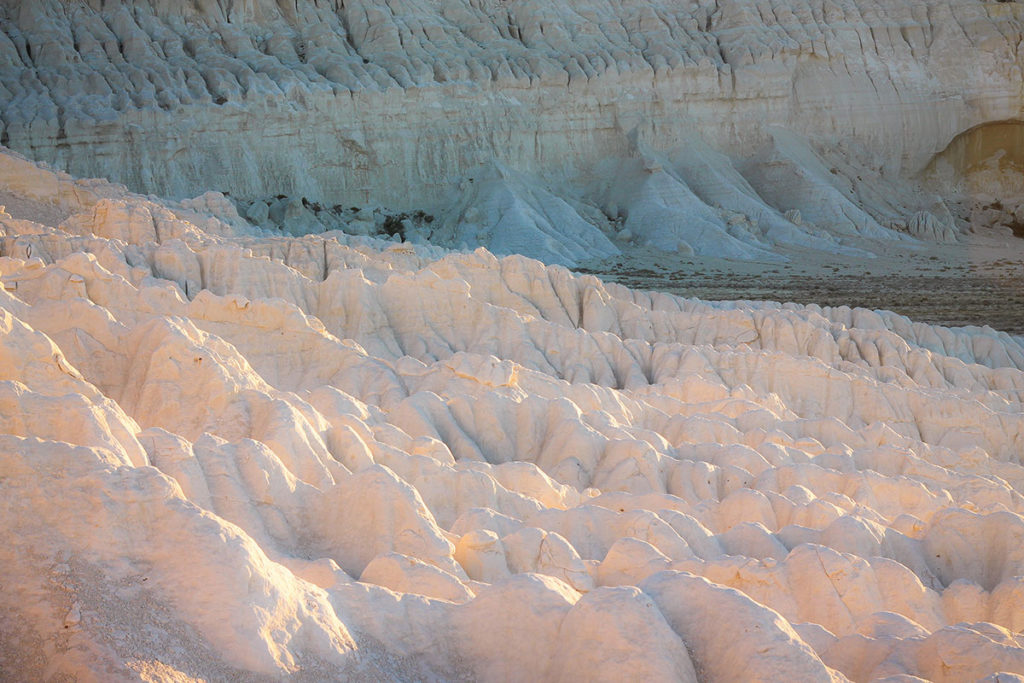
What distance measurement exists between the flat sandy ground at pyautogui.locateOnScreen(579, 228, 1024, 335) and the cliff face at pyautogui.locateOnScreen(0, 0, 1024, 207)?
9560 millimetres

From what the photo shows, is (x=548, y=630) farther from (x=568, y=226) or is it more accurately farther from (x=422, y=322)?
(x=568, y=226)

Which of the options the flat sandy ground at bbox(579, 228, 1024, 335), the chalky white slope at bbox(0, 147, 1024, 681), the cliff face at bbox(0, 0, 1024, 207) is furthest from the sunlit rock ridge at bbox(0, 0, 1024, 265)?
the chalky white slope at bbox(0, 147, 1024, 681)

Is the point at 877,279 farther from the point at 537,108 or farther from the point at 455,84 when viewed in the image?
the point at 455,84

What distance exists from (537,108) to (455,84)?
14.5ft

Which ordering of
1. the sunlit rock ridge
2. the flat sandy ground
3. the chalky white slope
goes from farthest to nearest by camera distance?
the sunlit rock ridge < the flat sandy ground < the chalky white slope

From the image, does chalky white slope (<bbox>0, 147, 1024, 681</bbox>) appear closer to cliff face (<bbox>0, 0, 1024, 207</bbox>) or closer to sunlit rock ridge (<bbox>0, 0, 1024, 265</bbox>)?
cliff face (<bbox>0, 0, 1024, 207</bbox>)

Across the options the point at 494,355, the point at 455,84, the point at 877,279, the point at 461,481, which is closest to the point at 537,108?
the point at 455,84

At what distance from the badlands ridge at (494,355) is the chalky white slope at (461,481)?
0.12 ft

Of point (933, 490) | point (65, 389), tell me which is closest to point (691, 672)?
point (65, 389)

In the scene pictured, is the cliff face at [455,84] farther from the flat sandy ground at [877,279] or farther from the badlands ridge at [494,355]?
the flat sandy ground at [877,279]

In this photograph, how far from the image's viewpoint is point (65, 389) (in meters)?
9.66

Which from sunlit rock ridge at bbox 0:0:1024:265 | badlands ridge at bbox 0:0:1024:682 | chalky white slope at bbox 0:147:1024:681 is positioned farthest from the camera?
sunlit rock ridge at bbox 0:0:1024:265

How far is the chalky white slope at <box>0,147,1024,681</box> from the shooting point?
5723mm

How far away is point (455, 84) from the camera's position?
49750 millimetres
